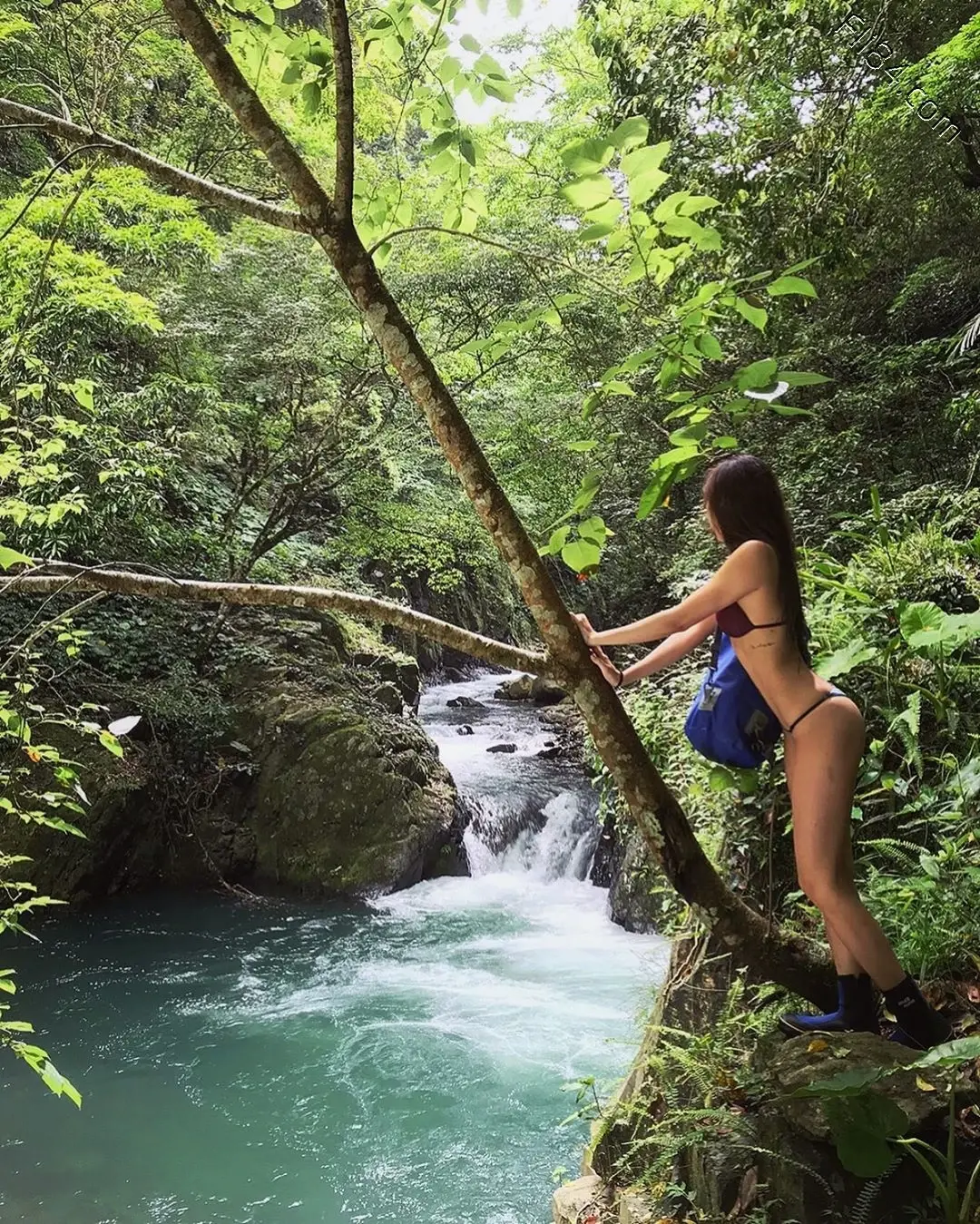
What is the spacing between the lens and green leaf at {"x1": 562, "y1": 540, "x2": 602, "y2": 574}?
1913 millimetres

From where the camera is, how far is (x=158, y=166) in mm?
2084

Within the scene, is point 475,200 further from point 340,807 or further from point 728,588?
point 340,807

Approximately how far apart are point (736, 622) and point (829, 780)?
20.1 inches

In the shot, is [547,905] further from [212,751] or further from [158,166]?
[158,166]

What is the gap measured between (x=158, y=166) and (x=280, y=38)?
545 millimetres

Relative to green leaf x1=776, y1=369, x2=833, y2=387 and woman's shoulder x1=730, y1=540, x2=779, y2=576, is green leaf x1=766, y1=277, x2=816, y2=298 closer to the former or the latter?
green leaf x1=776, y1=369, x2=833, y2=387

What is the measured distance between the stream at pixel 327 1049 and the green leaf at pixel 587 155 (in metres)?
3.50

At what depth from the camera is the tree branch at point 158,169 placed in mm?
2006

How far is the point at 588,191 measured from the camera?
5.23ft

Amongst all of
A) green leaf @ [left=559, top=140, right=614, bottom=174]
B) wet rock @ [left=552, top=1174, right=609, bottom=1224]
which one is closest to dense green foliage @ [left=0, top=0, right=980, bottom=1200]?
green leaf @ [left=559, top=140, right=614, bottom=174]

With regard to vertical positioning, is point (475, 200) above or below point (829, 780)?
above

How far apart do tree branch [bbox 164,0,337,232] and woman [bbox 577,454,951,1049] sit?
1288mm

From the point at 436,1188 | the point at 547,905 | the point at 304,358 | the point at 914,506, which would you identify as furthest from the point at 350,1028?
the point at 304,358

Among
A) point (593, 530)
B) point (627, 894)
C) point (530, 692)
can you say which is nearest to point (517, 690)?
point (530, 692)
